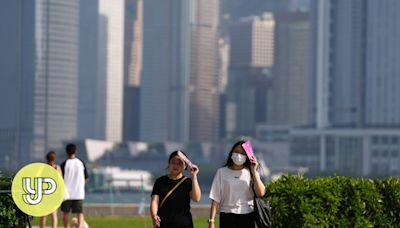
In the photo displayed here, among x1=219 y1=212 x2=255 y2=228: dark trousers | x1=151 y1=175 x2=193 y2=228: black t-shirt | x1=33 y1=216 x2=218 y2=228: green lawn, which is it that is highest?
x1=151 y1=175 x2=193 y2=228: black t-shirt

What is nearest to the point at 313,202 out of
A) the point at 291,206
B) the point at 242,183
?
the point at 291,206

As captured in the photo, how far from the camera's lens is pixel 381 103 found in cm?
18212

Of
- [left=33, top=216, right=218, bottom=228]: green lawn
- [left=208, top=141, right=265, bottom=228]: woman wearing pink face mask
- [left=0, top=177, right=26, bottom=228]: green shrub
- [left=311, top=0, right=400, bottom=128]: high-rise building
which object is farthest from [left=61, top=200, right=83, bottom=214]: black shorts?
[left=311, top=0, right=400, bottom=128]: high-rise building

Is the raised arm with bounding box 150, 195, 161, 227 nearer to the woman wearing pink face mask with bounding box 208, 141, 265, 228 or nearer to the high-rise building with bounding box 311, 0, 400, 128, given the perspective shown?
the woman wearing pink face mask with bounding box 208, 141, 265, 228

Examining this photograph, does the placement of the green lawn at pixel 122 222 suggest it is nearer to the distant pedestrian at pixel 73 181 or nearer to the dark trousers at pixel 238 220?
the distant pedestrian at pixel 73 181

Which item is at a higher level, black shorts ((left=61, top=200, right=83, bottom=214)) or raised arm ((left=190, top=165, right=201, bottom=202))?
raised arm ((left=190, top=165, right=201, bottom=202))

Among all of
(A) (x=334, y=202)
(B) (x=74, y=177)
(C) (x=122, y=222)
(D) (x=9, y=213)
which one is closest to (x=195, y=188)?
(A) (x=334, y=202)

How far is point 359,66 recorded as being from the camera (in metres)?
185

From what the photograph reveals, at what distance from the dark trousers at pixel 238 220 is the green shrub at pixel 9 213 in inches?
133

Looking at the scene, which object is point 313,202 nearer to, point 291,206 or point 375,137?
point 291,206

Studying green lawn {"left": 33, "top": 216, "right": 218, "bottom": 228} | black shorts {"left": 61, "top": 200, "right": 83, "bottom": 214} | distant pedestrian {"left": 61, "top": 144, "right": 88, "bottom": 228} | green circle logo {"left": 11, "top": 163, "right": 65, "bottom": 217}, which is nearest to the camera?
green circle logo {"left": 11, "top": 163, "right": 65, "bottom": 217}

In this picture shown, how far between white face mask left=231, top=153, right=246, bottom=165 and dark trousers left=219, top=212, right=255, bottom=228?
57 cm

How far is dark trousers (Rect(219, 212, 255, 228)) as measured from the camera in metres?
13.5

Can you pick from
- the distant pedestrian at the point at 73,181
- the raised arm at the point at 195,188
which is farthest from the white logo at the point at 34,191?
the distant pedestrian at the point at 73,181
